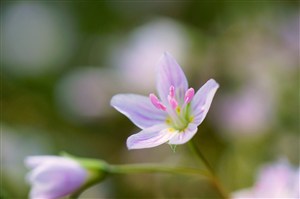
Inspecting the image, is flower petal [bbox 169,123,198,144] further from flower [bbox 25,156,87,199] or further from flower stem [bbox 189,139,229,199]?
flower [bbox 25,156,87,199]

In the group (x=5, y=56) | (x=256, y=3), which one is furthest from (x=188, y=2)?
(x=5, y=56)

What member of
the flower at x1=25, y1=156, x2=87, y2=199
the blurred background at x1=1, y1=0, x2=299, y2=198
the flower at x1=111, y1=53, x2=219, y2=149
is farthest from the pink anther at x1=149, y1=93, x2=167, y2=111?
A: the blurred background at x1=1, y1=0, x2=299, y2=198

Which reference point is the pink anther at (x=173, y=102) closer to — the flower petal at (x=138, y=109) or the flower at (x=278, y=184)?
the flower petal at (x=138, y=109)

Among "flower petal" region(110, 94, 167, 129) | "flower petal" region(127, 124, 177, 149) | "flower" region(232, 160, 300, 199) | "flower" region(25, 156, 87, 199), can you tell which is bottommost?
"flower" region(232, 160, 300, 199)

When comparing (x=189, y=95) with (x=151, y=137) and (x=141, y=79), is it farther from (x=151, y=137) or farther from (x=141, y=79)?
(x=141, y=79)

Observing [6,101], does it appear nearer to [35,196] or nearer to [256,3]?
[256,3]

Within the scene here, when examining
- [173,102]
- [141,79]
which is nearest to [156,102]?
[173,102]
